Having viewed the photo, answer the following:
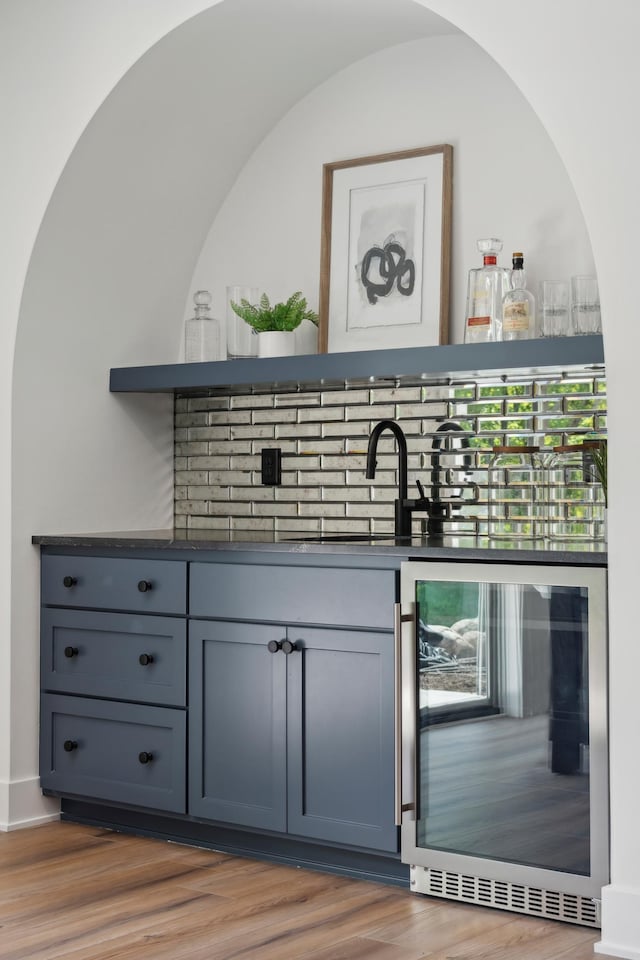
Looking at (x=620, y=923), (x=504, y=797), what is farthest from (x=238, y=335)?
(x=620, y=923)

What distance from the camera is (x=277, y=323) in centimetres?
376

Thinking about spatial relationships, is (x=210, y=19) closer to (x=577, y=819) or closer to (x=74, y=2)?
(x=74, y=2)

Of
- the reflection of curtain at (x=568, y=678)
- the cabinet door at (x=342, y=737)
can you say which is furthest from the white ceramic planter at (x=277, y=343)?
the reflection of curtain at (x=568, y=678)

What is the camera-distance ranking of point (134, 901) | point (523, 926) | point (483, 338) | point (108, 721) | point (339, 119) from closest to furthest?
point (523, 926)
point (134, 901)
point (483, 338)
point (108, 721)
point (339, 119)

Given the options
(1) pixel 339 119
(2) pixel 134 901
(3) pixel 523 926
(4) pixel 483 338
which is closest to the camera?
(3) pixel 523 926

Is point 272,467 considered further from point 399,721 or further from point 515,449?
point 399,721

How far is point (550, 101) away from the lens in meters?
2.80

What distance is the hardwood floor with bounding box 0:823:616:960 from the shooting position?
2.62 metres

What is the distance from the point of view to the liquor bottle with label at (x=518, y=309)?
3268mm

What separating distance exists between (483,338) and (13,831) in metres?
2.08

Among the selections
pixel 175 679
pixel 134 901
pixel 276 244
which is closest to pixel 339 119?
pixel 276 244

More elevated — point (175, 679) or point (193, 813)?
point (175, 679)

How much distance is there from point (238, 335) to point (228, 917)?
1.87 metres

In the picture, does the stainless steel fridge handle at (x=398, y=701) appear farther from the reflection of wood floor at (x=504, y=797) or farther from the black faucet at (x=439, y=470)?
the black faucet at (x=439, y=470)
